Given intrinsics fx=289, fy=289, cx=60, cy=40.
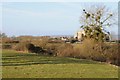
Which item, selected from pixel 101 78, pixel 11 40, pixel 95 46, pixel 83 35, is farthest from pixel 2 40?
pixel 101 78

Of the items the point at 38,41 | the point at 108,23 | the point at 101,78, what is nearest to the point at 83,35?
the point at 108,23

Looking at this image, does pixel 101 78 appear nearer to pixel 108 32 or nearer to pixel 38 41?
pixel 108 32

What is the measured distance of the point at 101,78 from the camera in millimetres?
12969

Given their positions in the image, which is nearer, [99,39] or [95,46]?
[95,46]

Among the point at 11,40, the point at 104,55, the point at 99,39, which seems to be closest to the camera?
the point at 104,55

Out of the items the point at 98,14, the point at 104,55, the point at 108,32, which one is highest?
the point at 98,14

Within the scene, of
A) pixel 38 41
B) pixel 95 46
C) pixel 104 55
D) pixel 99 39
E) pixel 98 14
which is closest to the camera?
pixel 104 55

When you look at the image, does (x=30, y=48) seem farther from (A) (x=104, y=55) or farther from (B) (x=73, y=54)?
(A) (x=104, y=55)

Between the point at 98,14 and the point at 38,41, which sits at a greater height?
the point at 98,14

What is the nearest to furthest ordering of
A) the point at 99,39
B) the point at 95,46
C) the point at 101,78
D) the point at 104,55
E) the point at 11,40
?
the point at 101,78 → the point at 104,55 → the point at 95,46 → the point at 99,39 → the point at 11,40

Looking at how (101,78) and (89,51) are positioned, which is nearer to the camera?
(101,78)

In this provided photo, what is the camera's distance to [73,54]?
34.4 m

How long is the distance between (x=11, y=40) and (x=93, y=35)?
14567 mm

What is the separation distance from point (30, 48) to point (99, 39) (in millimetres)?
10037
